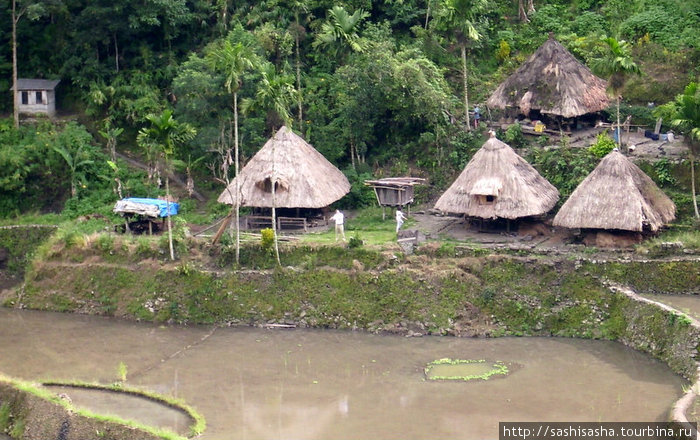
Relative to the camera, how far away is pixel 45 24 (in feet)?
146

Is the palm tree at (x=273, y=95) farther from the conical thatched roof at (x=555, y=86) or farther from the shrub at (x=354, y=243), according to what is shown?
the conical thatched roof at (x=555, y=86)

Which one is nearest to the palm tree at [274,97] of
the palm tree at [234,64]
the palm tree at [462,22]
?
the palm tree at [234,64]

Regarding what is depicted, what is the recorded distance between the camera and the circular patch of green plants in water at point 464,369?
2920 cm

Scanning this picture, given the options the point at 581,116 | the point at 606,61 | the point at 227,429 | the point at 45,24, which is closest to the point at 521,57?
the point at 581,116

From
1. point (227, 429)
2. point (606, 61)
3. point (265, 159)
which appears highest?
point (606, 61)

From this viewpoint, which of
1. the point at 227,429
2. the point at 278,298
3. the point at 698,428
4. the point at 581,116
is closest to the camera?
the point at 698,428

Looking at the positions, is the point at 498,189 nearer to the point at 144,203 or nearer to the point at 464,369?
the point at 464,369

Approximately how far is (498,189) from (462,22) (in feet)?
22.3

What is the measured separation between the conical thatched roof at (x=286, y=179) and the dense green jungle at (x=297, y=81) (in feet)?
5.14

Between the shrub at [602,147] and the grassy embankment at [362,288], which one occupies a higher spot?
the shrub at [602,147]

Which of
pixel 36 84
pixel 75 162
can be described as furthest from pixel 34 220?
pixel 36 84

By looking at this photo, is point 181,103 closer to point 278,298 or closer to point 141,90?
point 141,90

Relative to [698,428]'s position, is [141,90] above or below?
above

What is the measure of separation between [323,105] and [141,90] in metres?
6.62
